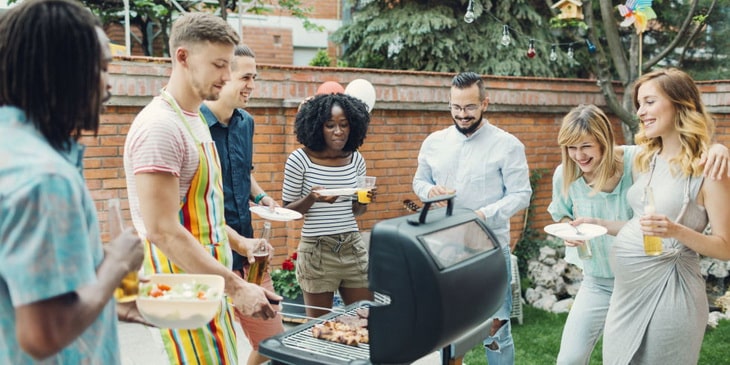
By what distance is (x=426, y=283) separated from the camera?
6.26 ft

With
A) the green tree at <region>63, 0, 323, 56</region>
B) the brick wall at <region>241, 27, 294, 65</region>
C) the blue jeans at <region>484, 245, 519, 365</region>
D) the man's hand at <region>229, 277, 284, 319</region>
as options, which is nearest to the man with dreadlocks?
the man's hand at <region>229, 277, 284, 319</region>

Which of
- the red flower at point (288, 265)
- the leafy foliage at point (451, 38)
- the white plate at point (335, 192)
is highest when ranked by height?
the leafy foliage at point (451, 38)

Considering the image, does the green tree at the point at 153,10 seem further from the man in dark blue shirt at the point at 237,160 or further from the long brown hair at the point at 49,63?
the long brown hair at the point at 49,63

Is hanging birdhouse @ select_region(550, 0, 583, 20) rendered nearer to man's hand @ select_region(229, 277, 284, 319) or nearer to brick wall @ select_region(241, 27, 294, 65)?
man's hand @ select_region(229, 277, 284, 319)

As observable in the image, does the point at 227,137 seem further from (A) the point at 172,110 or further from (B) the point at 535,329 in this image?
(B) the point at 535,329

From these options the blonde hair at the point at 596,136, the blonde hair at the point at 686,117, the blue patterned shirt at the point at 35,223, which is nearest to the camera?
the blue patterned shirt at the point at 35,223

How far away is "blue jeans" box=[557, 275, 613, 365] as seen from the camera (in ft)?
10.8

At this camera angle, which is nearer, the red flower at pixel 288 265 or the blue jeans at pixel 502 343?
the blue jeans at pixel 502 343

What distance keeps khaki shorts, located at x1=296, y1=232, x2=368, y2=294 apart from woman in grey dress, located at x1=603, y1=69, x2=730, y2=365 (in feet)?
4.57

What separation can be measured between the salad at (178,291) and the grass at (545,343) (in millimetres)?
3105

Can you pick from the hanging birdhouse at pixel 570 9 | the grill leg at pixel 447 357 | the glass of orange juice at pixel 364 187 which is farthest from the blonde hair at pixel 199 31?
the hanging birdhouse at pixel 570 9

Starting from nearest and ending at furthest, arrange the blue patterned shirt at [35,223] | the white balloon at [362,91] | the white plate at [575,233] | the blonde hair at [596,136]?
the blue patterned shirt at [35,223], the white plate at [575,233], the blonde hair at [596,136], the white balloon at [362,91]

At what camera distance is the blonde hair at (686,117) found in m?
2.91

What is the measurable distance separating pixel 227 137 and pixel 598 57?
506cm
